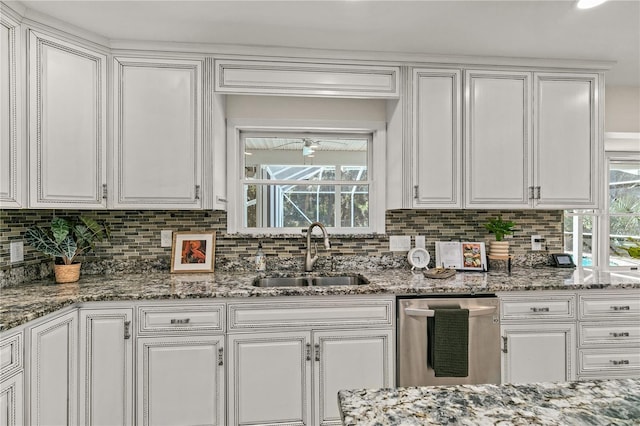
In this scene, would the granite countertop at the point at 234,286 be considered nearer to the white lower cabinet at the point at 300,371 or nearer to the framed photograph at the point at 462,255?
the framed photograph at the point at 462,255

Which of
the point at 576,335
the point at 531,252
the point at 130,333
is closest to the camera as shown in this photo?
the point at 130,333

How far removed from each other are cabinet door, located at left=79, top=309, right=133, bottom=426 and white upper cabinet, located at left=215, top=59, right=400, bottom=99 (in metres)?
1.49

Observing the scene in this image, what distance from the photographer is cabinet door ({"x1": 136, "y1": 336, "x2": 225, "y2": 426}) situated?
2.02m

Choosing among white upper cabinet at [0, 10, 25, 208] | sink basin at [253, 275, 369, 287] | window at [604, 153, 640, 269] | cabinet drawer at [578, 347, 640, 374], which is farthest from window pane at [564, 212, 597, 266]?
white upper cabinet at [0, 10, 25, 208]

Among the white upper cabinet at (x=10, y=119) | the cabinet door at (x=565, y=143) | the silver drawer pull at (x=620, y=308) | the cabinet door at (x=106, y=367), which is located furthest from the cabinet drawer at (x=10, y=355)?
the silver drawer pull at (x=620, y=308)

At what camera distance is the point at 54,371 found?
1756mm

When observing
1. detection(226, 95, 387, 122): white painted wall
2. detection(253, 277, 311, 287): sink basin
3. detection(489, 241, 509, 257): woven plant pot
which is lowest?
detection(253, 277, 311, 287): sink basin

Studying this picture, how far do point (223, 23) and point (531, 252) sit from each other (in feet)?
8.85

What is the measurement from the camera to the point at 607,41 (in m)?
2.38

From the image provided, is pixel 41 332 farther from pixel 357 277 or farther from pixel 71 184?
pixel 357 277

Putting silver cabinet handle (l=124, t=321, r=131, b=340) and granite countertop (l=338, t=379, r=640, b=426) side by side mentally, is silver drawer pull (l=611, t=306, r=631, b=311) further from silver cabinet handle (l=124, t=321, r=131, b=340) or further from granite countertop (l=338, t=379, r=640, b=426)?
silver cabinet handle (l=124, t=321, r=131, b=340)

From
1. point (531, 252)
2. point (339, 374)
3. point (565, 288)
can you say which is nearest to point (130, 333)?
point (339, 374)

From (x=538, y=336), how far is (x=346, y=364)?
1.15m

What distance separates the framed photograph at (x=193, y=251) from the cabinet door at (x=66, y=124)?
551 mm
